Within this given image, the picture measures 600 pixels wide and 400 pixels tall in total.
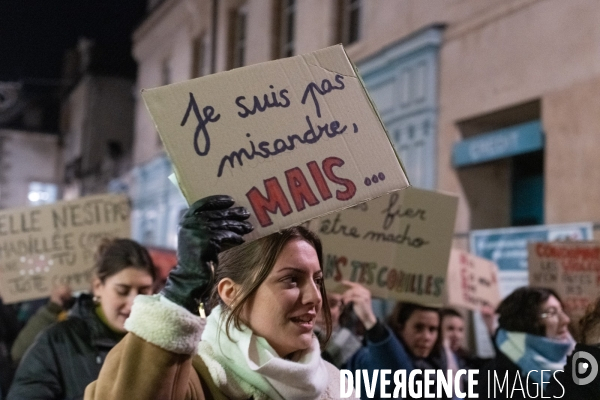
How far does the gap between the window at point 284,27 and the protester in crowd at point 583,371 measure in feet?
38.1

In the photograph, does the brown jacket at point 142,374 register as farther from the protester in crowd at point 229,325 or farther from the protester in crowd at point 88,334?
the protester in crowd at point 88,334

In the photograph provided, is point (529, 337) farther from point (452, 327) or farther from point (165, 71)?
point (165, 71)

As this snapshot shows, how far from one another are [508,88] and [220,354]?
6.89m

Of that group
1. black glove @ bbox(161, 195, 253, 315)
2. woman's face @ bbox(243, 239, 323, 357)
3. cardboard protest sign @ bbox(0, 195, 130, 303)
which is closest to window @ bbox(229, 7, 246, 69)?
cardboard protest sign @ bbox(0, 195, 130, 303)

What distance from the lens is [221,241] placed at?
5.25 ft

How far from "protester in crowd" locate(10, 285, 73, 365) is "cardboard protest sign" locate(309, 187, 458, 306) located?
1.70 metres

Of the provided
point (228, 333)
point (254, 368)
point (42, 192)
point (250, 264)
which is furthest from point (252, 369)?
point (42, 192)

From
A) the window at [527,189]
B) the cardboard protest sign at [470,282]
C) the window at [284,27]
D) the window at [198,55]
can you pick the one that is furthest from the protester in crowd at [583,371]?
the window at [198,55]

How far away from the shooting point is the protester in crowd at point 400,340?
333 centimetres

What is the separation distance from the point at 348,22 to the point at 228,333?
407 inches

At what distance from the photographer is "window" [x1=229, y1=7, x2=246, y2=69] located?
16016 mm

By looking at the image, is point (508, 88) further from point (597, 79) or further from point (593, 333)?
point (593, 333)

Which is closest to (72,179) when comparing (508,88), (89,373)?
(508,88)

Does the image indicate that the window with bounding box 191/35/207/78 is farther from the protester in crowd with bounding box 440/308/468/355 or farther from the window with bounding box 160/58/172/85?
the protester in crowd with bounding box 440/308/468/355
